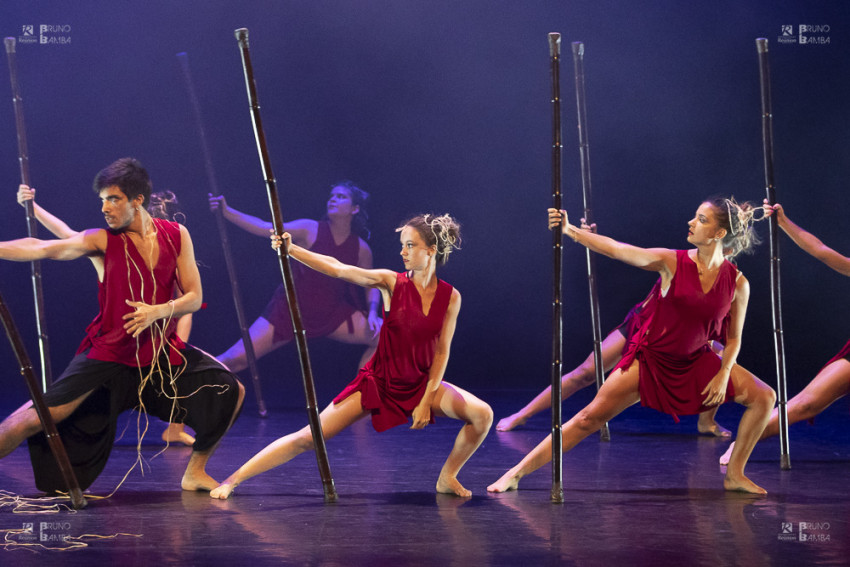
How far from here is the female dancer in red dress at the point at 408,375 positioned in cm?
366

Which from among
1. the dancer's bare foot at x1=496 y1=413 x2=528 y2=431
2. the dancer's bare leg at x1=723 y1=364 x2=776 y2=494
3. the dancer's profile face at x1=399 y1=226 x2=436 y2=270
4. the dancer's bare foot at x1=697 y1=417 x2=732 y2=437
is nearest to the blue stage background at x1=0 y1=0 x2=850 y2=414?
the dancer's bare foot at x1=496 y1=413 x2=528 y2=431

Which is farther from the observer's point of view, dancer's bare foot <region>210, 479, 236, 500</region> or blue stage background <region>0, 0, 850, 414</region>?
blue stage background <region>0, 0, 850, 414</region>

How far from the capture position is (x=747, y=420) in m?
3.87

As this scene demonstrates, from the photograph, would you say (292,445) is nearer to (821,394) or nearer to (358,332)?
(821,394)

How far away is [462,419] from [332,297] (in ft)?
9.87

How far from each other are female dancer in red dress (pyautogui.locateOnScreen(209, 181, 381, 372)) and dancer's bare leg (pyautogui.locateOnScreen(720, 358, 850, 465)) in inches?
107

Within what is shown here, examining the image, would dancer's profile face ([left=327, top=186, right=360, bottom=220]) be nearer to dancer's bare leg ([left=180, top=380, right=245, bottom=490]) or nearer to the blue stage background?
the blue stage background

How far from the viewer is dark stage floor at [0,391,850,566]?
2.85m

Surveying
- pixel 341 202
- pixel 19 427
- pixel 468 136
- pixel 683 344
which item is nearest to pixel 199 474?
pixel 19 427

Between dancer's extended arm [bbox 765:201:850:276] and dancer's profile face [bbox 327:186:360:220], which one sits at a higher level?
dancer's profile face [bbox 327:186:360:220]

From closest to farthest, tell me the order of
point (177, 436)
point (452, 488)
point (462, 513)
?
point (462, 513) → point (452, 488) → point (177, 436)

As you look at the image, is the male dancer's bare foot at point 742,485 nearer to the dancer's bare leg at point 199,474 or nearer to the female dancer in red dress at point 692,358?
the female dancer in red dress at point 692,358

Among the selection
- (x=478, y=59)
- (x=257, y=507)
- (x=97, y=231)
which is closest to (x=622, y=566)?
(x=257, y=507)

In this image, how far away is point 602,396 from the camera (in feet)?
12.6
